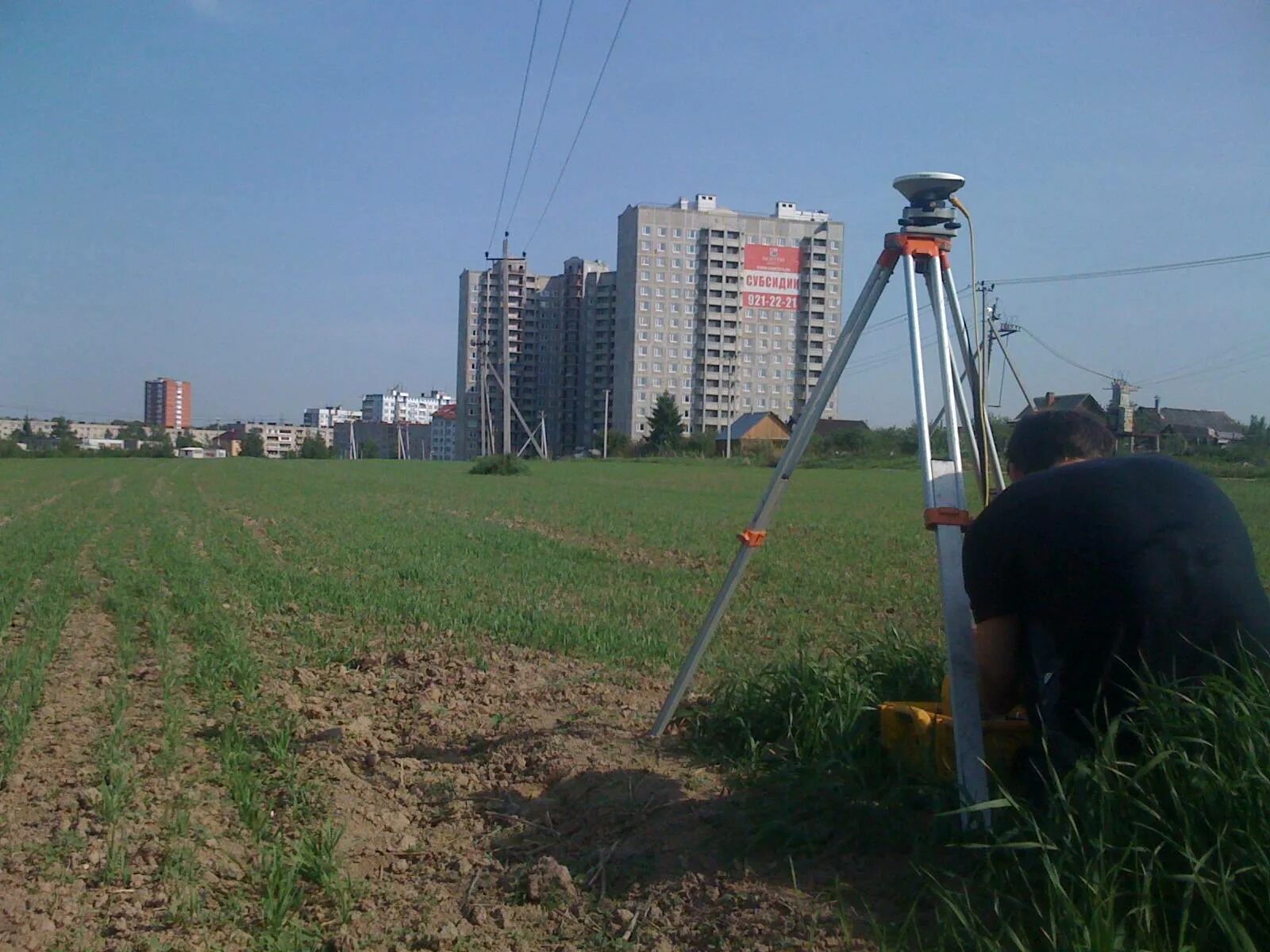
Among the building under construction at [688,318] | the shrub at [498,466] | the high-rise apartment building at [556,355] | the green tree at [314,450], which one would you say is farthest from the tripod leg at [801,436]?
the green tree at [314,450]

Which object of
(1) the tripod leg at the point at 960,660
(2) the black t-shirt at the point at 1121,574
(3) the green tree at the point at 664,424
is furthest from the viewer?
(3) the green tree at the point at 664,424

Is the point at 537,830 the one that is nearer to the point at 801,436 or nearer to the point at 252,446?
the point at 801,436

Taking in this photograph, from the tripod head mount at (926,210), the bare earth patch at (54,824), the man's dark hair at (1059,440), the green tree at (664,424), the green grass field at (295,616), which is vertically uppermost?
the green tree at (664,424)

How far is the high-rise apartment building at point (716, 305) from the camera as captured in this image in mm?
94125

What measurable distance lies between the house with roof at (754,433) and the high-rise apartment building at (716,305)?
3320mm

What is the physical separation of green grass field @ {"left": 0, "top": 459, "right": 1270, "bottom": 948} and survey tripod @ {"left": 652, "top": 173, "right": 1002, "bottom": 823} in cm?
120

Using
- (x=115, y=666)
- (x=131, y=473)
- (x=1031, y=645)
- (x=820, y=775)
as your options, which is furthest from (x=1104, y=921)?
(x=131, y=473)

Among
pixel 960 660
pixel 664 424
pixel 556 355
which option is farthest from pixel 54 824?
pixel 556 355

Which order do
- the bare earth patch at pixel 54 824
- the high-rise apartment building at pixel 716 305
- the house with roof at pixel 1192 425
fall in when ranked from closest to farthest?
the bare earth patch at pixel 54 824
the house with roof at pixel 1192 425
the high-rise apartment building at pixel 716 305

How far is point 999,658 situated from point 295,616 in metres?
6.87

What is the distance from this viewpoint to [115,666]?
688cm

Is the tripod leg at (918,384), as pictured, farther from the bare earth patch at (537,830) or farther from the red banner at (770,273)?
the red banner at (770,273)

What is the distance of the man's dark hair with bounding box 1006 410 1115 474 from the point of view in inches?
129

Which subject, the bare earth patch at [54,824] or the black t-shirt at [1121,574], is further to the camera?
the bare earth patch at [54,824]
